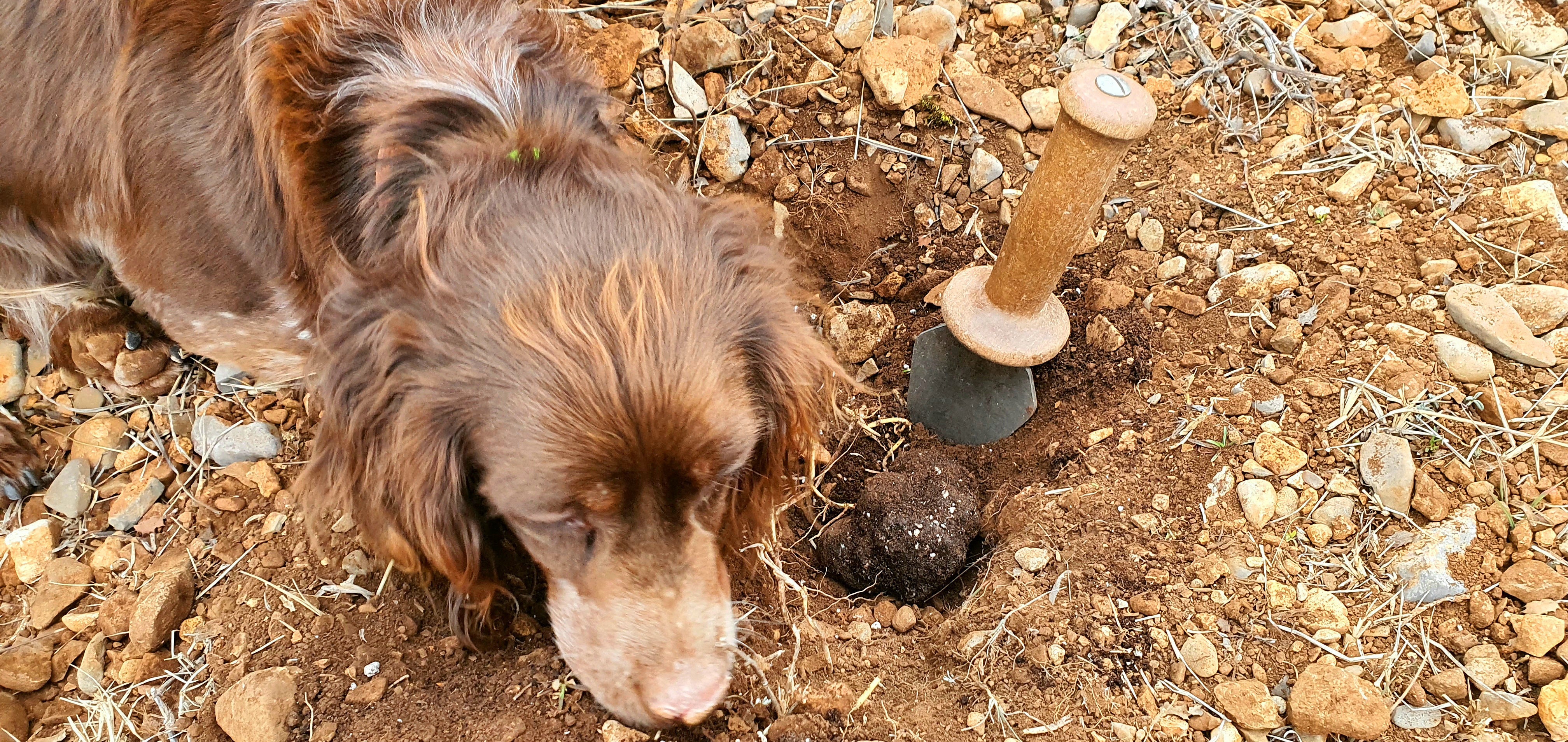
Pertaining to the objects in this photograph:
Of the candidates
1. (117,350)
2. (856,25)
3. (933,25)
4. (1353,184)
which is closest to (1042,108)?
(933,25)

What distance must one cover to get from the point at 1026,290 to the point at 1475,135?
162cm

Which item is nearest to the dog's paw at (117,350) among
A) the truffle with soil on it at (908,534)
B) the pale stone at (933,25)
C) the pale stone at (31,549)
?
the pale stone at (31,549)

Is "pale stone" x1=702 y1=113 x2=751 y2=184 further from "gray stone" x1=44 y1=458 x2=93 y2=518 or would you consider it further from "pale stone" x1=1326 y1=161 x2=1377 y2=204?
"gray stone" x1=44 y1=458 x2=93 y2=518

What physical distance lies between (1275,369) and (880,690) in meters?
1.45

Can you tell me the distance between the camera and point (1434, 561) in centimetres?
228

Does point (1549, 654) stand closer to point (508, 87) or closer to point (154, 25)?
point (508, 87)

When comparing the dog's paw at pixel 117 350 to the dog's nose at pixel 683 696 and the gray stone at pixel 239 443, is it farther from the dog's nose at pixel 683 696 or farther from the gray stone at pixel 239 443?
the dog's nose at pixel 683 696

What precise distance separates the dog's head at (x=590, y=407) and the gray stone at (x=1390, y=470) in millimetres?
1451

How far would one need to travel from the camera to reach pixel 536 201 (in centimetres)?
191

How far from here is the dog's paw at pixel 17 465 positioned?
3080 mm

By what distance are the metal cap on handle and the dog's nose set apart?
1.29 m

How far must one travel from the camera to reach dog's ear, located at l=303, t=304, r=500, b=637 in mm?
1899

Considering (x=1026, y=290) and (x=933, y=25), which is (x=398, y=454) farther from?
(x=933, y=25)

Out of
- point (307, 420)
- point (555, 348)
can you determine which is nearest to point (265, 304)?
point (307, 420)
